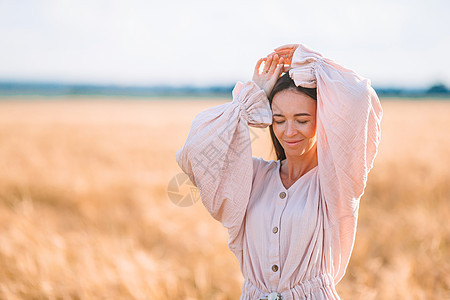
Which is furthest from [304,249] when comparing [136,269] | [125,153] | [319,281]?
[125,153]

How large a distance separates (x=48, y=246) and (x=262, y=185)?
89.0 inches

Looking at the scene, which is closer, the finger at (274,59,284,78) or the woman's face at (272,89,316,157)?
the woman's face at (272,89,316,157)

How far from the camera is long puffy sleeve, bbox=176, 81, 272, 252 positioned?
167 centimetres

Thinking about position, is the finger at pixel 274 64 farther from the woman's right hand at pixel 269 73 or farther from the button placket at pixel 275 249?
the button placket at pixel 275 249

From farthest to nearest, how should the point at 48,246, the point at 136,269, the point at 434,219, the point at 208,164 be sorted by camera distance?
the point at 434,219, the point at 48,246, the point at 136,269, the point at 208,164

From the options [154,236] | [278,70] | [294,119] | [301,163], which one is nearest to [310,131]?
[294,119]

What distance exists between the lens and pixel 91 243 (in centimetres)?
341

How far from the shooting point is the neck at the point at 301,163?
1756 millimetres

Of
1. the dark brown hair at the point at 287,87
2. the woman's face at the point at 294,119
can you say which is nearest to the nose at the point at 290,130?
the woman's face at the point at 294,119

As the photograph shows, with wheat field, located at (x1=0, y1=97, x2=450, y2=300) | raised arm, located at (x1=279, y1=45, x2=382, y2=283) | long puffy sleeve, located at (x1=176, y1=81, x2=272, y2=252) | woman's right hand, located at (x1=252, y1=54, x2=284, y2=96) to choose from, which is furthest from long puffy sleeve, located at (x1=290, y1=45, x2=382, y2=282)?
wheat field, located at (x1=0, y1=97, x2=450, y2=300)

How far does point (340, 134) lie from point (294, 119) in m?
0.21

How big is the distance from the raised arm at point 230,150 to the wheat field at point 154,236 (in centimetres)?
Answer: 31

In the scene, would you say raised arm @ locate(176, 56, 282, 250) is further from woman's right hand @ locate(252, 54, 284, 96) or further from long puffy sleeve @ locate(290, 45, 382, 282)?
long puffy sleeve @ locate(290, 45, 382, 282)

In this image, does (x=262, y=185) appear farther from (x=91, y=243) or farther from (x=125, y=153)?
(x=125, y=153)
